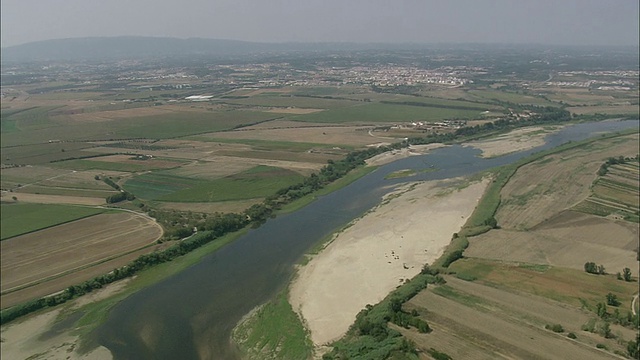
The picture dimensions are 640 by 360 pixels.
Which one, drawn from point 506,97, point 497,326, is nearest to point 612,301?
point 497,326

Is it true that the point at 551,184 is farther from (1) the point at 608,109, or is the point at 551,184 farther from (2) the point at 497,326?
(1) the point at 608,109

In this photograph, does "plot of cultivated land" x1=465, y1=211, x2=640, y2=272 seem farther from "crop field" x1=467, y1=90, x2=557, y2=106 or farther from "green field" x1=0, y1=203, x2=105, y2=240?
"crop field" x1=467, y1=90, x2=557, y2=106

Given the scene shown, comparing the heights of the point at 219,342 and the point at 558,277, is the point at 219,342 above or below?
below

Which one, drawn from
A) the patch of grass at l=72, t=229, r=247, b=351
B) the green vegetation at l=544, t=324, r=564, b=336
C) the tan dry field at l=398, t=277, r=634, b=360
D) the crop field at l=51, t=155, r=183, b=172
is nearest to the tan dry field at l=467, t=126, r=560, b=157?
the patch of grass at l=72, t=229, r=247, b=351

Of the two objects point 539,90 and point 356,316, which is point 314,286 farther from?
point 539,90

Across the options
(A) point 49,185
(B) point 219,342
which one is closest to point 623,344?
(B) point 219,342

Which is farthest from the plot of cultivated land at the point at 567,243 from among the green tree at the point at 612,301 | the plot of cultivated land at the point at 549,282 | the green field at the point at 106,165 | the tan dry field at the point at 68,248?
the green field at the point at 106,165
